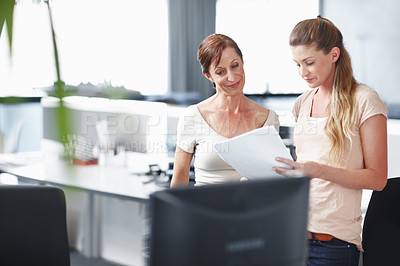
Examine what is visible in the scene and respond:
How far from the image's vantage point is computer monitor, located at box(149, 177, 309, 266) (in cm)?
67

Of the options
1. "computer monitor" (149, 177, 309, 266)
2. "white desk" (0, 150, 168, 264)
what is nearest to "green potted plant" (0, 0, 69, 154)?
"computer monitor" (149, 177, 309, 266)

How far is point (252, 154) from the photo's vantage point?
1.33m

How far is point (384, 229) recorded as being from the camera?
5.34 ft

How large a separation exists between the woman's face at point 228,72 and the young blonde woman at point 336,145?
10.6 inches

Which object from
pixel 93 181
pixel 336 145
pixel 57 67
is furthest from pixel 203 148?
pixel 93 181

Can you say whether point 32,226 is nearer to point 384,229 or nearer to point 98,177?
point 384,229

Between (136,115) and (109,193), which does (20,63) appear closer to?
(109,193)

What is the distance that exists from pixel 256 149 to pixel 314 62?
347mm

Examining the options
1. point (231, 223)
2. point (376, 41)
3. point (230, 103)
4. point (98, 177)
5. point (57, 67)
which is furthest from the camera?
point (376, 41)

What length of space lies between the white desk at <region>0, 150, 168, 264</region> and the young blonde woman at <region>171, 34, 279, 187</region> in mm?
752

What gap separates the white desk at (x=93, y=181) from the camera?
8.69ft

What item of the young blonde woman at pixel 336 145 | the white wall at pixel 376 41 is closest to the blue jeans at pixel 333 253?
the young blonde woman at pixel 336 145

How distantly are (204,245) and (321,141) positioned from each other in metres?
0.84

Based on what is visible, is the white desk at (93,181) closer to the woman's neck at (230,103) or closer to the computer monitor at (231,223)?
the woman's neck at (230,103)
